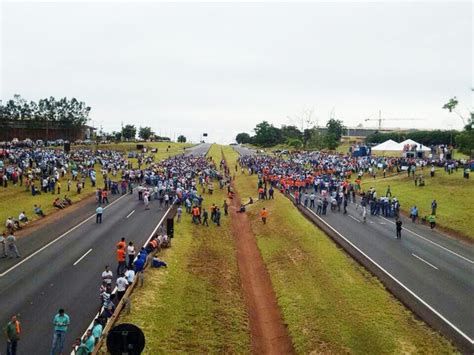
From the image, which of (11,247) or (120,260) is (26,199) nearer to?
(11,247)

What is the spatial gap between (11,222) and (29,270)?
9.23 meters

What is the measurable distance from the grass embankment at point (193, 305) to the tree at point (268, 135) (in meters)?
149

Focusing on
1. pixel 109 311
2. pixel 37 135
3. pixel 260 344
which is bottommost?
pixel 260 344

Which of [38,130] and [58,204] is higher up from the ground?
[38,130]

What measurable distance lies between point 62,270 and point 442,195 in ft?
119

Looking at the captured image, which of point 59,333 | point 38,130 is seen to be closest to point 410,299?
point 59,333

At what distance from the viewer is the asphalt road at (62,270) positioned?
1692 cm

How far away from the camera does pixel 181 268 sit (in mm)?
24406

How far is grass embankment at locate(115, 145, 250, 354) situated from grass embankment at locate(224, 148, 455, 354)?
6.75ft

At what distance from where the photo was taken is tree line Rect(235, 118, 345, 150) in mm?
133312

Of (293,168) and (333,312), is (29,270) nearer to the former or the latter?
(333,312)

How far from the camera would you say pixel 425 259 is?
1049 inches

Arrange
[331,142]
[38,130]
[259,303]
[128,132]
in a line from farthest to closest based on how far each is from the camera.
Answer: [128,132] < [331,142] < [38,130] < [259,303]

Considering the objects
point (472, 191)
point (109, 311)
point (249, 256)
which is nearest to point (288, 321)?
point (109, 311)
